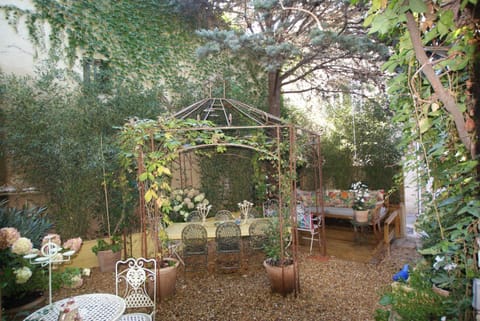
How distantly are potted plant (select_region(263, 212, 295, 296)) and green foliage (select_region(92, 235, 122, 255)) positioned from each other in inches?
101

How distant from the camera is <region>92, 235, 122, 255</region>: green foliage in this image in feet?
16.0

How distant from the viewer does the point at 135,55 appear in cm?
624

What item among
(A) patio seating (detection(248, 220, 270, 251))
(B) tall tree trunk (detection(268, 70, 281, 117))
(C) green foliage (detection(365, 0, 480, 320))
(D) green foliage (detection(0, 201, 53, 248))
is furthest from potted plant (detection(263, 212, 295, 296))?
(B) tall tree trunk (detection(268, 70, 281, 117))

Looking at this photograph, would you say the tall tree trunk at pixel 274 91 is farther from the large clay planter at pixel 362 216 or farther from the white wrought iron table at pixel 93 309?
the white wrought iron table at pixel 93 309

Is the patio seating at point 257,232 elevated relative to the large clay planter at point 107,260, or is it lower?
elevated

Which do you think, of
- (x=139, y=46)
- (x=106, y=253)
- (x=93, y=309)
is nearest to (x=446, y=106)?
(x=93, y=309)

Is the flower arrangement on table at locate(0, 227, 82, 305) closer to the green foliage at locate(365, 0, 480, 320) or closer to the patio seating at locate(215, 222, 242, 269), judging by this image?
the patio seating at locate(215, 222, 242, 269)

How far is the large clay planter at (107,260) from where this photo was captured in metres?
4.82

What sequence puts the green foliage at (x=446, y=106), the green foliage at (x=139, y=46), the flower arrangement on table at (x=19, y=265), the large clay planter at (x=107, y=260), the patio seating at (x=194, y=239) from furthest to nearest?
the green foliage at (x=139, y=46)
the large clay planter at (x=107, y=260)
the patio seating at (x=194, y=239)
the flower arrangement on table at (x=19, y=265)
the green foliage at (x=446, y=106)

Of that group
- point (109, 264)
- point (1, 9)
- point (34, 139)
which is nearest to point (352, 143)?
point (109, 264)

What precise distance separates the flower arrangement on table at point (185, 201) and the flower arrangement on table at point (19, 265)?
2.59 metres

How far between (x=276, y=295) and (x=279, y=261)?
42 centimetres

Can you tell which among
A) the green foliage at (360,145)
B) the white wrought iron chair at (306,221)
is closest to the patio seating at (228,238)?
the white wrought iron chair at (306,221)

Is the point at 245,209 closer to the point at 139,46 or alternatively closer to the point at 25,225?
the point at 25,225
